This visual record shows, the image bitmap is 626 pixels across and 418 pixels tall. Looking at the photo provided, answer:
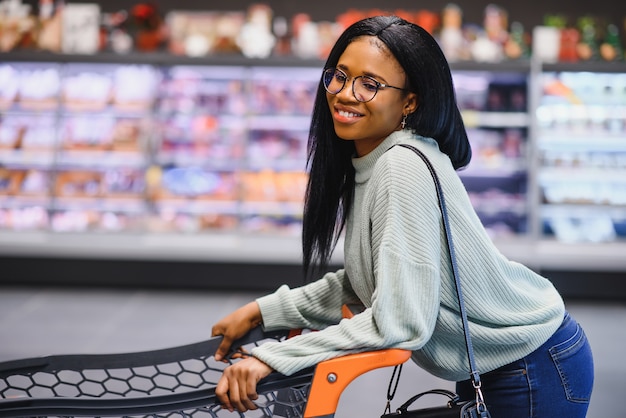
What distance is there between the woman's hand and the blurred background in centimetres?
493

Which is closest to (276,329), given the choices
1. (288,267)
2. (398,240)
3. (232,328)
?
(232,328)

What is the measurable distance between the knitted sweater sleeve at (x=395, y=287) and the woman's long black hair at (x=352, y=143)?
0.58 ft

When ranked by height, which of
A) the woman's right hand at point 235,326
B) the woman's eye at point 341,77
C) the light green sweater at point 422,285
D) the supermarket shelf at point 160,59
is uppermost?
the supermarket shelf at point 160,59

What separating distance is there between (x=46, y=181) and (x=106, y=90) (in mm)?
936

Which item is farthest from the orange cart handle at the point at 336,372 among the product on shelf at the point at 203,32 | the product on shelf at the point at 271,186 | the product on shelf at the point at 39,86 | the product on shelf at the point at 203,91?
the product on shelf at the point at 39,86

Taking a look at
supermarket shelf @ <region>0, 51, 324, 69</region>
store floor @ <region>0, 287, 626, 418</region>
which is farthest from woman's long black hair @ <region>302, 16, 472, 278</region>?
supermarket shelf @ <region>0, 51, 324, 69</region>

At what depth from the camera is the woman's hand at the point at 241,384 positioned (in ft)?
4.24

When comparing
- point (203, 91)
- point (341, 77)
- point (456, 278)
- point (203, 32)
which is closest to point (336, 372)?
point (456, 278)

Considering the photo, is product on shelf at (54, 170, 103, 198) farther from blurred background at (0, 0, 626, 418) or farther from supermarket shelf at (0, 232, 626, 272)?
supermarket shelf at (0, 232, 626, 272)

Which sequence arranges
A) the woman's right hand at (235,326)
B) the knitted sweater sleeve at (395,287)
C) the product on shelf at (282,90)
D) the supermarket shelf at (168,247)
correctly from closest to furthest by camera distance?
the knitted sweater sleeve at (395,287)
the woman's right hand at (235,326)
the supermarket shelf at (168,247)
the product on shelf at (282,90)

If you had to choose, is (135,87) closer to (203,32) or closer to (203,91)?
(203,91)

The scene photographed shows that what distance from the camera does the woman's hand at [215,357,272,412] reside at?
1291 mm

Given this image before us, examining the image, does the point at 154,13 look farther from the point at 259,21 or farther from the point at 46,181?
the point at 46,181

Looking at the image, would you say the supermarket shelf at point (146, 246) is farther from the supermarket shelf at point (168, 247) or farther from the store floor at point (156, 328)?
the store floor at point (156, 328)
